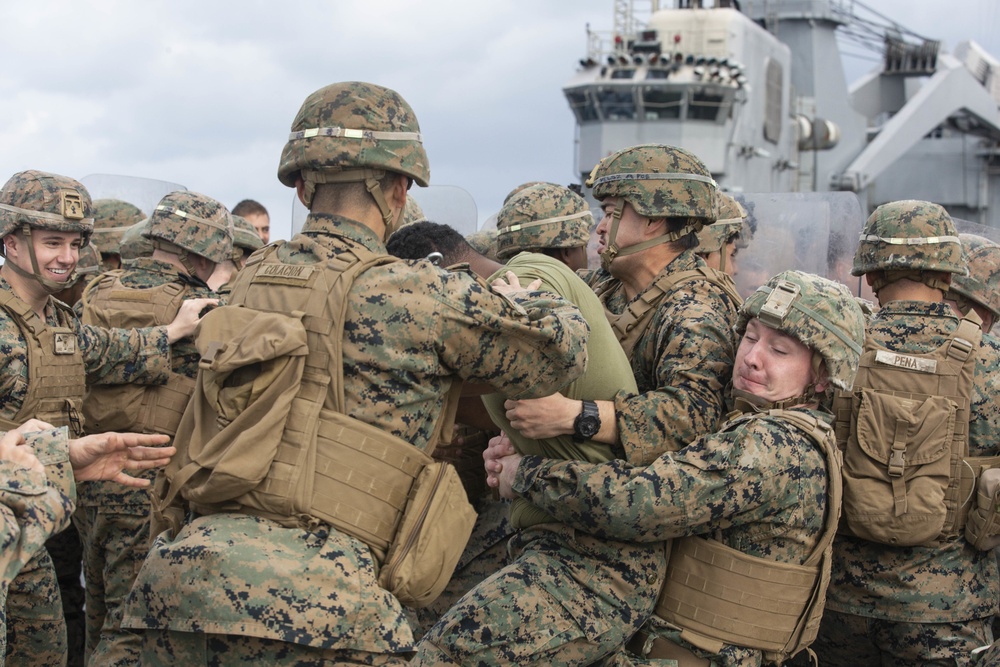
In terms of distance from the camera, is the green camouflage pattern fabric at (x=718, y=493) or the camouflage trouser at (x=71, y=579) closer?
the green camouflage pattern fabric at (x=718, y=493)

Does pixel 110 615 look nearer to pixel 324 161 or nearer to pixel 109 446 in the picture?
pixel 109 446

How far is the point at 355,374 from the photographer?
3.02 metres

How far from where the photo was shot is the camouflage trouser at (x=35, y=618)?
4758 mm

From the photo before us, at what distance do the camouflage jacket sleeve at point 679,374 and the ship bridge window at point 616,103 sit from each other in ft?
63.2

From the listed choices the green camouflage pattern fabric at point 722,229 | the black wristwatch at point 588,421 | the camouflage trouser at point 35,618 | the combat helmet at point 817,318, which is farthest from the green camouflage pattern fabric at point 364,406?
the green camouflage pattern fabric at point 722,229

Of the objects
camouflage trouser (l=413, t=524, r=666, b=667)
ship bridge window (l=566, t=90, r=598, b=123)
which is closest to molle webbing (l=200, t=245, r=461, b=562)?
camouflage trouser (l=413, t=524, r=666, b=667)

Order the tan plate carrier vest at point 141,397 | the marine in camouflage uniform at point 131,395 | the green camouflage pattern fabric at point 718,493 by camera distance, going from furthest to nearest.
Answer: the tan plate carrier vest at point 141,397 < the marine in camouflage uniform at point 131,395 < the green camouflage pattern fabric at point 718,493

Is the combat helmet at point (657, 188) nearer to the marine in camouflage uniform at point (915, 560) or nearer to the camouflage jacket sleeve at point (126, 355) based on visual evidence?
the marine in camouflage uniform at point (915, 560)

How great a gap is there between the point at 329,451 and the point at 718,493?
1223mm

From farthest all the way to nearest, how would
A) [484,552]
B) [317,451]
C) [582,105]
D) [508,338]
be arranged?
[582,105] → [484,552] → [508,338] → [317,451]

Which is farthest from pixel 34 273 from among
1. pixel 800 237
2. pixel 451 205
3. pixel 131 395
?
pixel 800 237

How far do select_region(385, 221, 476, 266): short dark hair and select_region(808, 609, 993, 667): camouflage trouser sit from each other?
2.00 m

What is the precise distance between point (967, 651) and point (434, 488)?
7.47 ft

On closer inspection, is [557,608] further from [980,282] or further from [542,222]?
[980,282]
